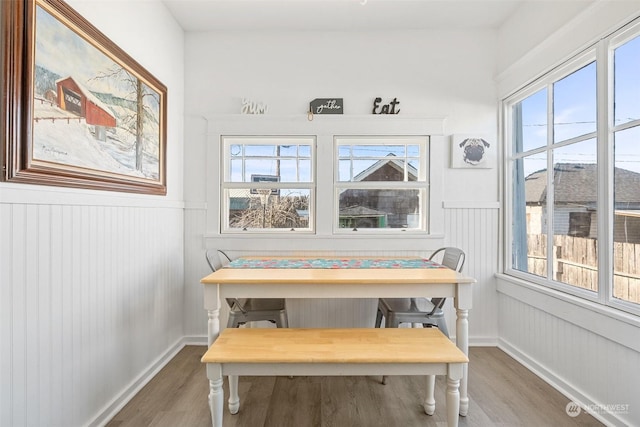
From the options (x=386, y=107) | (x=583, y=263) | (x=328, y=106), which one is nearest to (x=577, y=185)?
(x=583, y=263)

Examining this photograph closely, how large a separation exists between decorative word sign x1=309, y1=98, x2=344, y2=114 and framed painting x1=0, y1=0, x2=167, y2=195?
1.38m

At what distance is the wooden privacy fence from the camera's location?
1718mm

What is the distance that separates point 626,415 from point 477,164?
6.55ft

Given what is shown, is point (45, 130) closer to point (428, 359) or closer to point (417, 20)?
point (428, 359)

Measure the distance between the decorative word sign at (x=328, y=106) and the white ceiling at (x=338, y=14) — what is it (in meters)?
0.67

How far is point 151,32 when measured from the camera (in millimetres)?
2336

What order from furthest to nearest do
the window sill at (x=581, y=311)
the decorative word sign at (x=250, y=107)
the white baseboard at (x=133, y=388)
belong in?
the decorative word sign at (x=250, y=107) < the white baseboard at (x=133, y=388) < the window sill at (x=581, y=311)

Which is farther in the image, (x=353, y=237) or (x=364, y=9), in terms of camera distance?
(x=353, y=237)

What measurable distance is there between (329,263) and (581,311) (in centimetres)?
169

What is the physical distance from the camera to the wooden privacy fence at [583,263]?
1718 mm

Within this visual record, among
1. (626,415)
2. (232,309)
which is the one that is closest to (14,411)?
(232,309)

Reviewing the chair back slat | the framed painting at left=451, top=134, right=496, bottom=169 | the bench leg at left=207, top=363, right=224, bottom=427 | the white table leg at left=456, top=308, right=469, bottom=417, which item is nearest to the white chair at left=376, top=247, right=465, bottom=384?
the chair back slat

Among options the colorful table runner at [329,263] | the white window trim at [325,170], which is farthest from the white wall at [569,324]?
the colorful table runner at [329,263]

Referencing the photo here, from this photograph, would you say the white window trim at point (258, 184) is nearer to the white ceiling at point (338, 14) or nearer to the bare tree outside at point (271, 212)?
the bare tree outside at point (271, 212)
